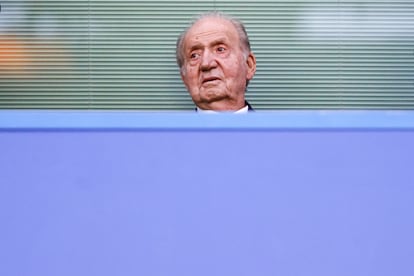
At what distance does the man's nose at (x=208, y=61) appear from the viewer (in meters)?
2.25

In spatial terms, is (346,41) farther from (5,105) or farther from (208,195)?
(208,195)

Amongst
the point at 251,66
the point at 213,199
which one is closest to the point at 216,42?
the point at 251,66

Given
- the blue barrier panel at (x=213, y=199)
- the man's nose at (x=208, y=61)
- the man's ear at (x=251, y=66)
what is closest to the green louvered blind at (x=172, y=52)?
the man's ear at (x=251, y=66)

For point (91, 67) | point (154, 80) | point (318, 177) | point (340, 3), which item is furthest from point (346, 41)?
point (318, 177)

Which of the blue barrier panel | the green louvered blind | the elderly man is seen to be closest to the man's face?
the elderly man

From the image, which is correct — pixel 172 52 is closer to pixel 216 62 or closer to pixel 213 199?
pixel 216 62

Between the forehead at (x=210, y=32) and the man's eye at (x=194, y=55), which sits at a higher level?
the forehead at (x=210, y=32)

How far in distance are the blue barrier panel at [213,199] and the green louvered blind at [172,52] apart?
164 centimetres

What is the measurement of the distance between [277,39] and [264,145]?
1.68 metres

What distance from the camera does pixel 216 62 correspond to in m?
2.27

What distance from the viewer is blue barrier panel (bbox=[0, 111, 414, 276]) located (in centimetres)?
88

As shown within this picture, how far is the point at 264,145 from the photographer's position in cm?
88

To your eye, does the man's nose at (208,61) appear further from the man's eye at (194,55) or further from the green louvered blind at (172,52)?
the green louvered blind at (172,52)

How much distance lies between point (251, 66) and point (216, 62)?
157 millimetres
